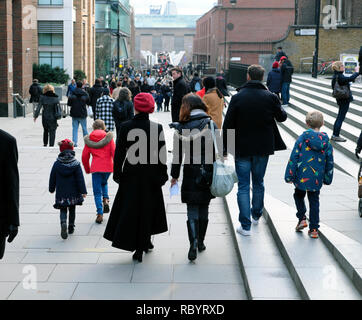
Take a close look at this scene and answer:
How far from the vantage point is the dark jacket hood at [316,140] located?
21.3ft

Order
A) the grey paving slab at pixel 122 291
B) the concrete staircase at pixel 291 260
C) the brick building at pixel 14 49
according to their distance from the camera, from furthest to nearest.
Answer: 1. the brick building at pixel 14 49
2. the grey paving slab at pixel 122 291
3. the concrete staircase at pixel 291 260

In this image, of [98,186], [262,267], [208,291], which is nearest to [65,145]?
[98,186]

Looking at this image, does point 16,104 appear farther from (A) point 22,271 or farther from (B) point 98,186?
(A) point 22,271

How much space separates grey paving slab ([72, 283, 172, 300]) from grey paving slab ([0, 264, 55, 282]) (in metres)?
0.53

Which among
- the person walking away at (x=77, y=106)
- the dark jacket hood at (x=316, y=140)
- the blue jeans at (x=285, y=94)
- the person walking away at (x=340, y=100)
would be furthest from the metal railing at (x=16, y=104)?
the dark jacket hood at (x=316, y=140)

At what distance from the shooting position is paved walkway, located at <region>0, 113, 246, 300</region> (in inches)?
231

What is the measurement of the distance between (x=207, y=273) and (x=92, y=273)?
1.21m

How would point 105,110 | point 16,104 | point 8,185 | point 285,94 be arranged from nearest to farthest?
point 8,185 < point 105,110 < point 285,94 < point 16,104

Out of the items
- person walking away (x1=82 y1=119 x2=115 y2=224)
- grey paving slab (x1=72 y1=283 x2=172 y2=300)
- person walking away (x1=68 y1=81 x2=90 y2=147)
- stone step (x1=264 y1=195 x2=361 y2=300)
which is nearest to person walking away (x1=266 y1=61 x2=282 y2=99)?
person walking away (x1=68 y1=81 x2=90 y2=147)

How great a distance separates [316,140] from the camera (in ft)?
21.4

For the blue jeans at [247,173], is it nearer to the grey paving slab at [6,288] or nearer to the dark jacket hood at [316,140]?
the dark jacket hood at [316,140]

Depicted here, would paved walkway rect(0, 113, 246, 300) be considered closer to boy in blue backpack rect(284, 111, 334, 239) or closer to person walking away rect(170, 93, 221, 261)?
person walking away rect(170, 93, 221, 261)

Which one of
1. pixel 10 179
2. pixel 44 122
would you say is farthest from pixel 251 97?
pixel 44 122

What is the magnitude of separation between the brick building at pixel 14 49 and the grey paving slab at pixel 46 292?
68.5 ft
